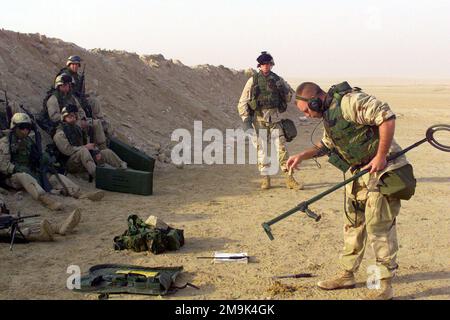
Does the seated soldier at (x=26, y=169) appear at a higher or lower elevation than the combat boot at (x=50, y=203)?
higher

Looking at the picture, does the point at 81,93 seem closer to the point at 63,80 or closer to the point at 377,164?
the point at 63,80

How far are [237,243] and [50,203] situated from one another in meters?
3.04

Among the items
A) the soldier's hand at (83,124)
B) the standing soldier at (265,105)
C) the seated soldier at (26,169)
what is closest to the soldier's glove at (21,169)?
the seated soldier at (26,169)

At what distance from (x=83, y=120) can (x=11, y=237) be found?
4045mm

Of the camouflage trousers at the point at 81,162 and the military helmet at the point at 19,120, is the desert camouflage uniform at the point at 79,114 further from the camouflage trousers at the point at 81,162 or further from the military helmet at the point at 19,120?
the military helmet at the point at 19,120

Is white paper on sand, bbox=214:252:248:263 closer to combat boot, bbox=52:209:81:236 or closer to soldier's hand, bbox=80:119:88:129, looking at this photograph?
combat boot, bbox=52:209:81:236

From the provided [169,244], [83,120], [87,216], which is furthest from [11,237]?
[83,120]

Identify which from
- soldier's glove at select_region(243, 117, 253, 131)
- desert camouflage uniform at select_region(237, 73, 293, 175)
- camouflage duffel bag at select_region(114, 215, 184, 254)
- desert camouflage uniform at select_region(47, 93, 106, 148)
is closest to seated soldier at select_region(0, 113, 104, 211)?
desert camouflage uniform at select_region(47, 93, 106, 148)

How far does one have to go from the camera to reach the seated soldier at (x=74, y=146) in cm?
885

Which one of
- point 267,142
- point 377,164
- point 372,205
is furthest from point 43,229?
point 267,142

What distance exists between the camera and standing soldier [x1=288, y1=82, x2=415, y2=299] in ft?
13.5

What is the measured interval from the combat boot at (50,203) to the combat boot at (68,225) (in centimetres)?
110

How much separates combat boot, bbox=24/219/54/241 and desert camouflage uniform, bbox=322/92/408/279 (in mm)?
3492
